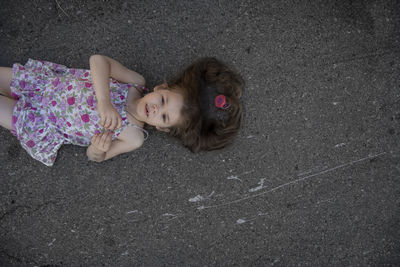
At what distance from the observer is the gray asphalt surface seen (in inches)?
92.5

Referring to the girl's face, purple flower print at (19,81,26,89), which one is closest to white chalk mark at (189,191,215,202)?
the girl's face

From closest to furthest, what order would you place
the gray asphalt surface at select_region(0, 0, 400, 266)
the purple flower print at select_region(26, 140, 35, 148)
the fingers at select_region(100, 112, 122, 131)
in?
the fingers at select_region(100, 112, 122, 131) < the purple flower print at select_region(26, 140, 35, 148) < the gray asphalt surface at select_region(0, 0, 400, 266)

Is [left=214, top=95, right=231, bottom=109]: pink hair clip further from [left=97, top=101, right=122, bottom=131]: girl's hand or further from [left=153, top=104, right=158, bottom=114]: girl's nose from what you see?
[left=97, top=101, right=122, bottom=131]: girl's hand

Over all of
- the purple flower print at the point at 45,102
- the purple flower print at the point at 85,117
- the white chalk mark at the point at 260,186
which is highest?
the purple flower print at the point at 45,102

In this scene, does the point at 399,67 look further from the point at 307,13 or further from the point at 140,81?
the point at 140,81

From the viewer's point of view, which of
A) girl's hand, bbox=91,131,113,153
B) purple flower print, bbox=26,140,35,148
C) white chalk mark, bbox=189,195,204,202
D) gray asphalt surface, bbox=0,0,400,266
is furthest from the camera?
white chalk mark, bbox=189,195,204,202

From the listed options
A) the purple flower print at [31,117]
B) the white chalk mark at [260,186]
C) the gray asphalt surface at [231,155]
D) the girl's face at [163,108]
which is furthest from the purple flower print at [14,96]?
the white chalk mark at [260,186]

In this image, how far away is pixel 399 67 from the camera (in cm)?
254

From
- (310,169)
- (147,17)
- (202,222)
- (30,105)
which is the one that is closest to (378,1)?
(310,169)

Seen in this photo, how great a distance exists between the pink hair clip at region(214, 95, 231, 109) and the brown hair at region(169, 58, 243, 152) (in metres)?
0.04

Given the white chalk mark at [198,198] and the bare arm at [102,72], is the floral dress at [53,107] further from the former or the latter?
the white chalk mark at [198,198]

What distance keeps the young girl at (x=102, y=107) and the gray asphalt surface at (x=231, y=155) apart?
0.19 metres

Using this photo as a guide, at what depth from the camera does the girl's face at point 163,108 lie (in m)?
1.86

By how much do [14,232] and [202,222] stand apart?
5.18 feet
